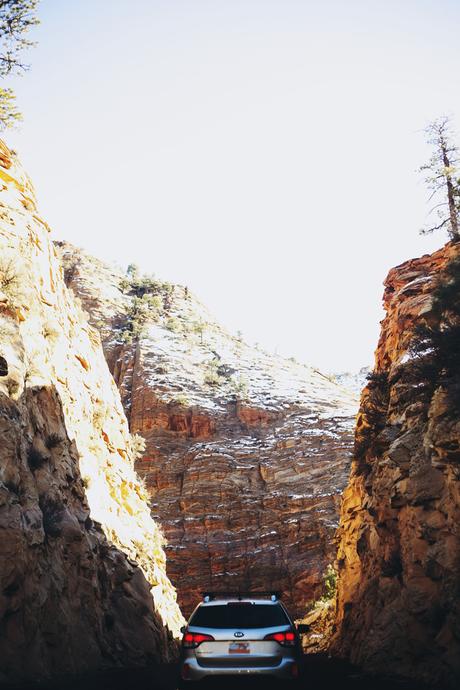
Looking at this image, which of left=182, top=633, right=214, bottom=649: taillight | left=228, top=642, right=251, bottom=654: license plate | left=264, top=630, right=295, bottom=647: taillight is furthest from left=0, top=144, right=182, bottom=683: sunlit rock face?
left=264, top=630, right=295, bottom=647: taillight

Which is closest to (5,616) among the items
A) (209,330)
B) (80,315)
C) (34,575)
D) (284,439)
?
(34,575)

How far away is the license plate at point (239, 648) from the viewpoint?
28.8 ft

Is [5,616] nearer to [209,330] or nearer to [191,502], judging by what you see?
[191,502]

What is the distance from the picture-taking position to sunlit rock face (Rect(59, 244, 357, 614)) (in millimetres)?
44438

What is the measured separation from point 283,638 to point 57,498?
8.07 meters

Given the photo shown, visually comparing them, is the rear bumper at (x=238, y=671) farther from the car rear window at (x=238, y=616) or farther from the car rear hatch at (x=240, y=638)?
the car rear window at (x=238, y=616)

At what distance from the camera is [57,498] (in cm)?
1549

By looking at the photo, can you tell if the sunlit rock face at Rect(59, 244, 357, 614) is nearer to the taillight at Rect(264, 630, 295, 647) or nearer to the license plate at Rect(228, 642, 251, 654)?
the taillight at Rect(264, 630, 295, 647)

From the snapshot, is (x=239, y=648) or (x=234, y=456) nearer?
(x=239, y=648)

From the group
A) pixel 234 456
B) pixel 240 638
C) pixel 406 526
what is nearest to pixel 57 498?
pixel 240 638

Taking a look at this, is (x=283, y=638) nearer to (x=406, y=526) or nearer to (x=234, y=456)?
(x=406, y=526)

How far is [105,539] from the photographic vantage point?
19047mm

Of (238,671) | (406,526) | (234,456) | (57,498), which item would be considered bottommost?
(238,671)

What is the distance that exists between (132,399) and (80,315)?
29506mm
